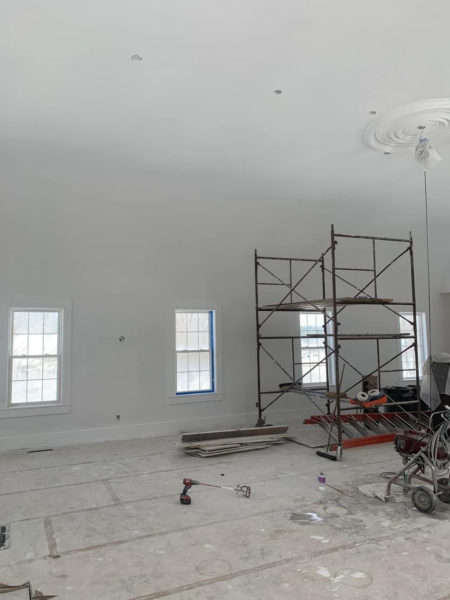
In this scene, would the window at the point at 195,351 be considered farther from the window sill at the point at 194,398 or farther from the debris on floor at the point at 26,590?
the debris on floor at the point at 26,590

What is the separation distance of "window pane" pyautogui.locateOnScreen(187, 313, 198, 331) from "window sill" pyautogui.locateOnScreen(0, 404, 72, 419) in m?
2.55

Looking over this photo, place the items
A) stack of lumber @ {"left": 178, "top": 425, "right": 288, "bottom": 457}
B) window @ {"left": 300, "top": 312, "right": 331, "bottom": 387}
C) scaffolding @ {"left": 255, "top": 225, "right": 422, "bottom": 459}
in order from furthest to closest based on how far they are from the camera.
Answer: window @ {"left": 300, "top": 312, "right": 331, "bottom": 387}, scaffolding @ {"left": 255, "top": 225, "right": 422, "bottom": 459}, stack of lumber @ {"left": 178, "top": 425, "right": 288, "bottom": 457}

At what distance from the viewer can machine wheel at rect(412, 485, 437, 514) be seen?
13.6 ft

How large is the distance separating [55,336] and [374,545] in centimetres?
574

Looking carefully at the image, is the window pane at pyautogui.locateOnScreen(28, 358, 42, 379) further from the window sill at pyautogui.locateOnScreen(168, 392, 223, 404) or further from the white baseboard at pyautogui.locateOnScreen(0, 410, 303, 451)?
the window sill at pyautogui.locateOnScreen(168, 392, 223, 404)

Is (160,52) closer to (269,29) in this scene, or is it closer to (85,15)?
(85,15)

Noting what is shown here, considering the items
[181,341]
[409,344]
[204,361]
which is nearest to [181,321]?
[181,341]

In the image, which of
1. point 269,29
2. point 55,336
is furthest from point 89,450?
point 269,29

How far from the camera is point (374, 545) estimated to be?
11.9ft

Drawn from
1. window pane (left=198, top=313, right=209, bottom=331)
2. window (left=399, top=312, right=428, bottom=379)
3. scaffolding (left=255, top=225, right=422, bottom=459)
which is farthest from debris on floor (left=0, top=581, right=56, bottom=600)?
window (left=399, top=312, right=428, bottom=379)

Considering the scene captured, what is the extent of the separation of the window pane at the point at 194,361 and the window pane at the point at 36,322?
2660 millimetres

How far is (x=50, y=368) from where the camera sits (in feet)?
24.3

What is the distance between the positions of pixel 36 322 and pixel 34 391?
1116 millimetres

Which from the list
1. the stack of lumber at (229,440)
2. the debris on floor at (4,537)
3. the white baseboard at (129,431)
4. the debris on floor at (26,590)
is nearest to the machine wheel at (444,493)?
the stack of lumber at (229,440)
